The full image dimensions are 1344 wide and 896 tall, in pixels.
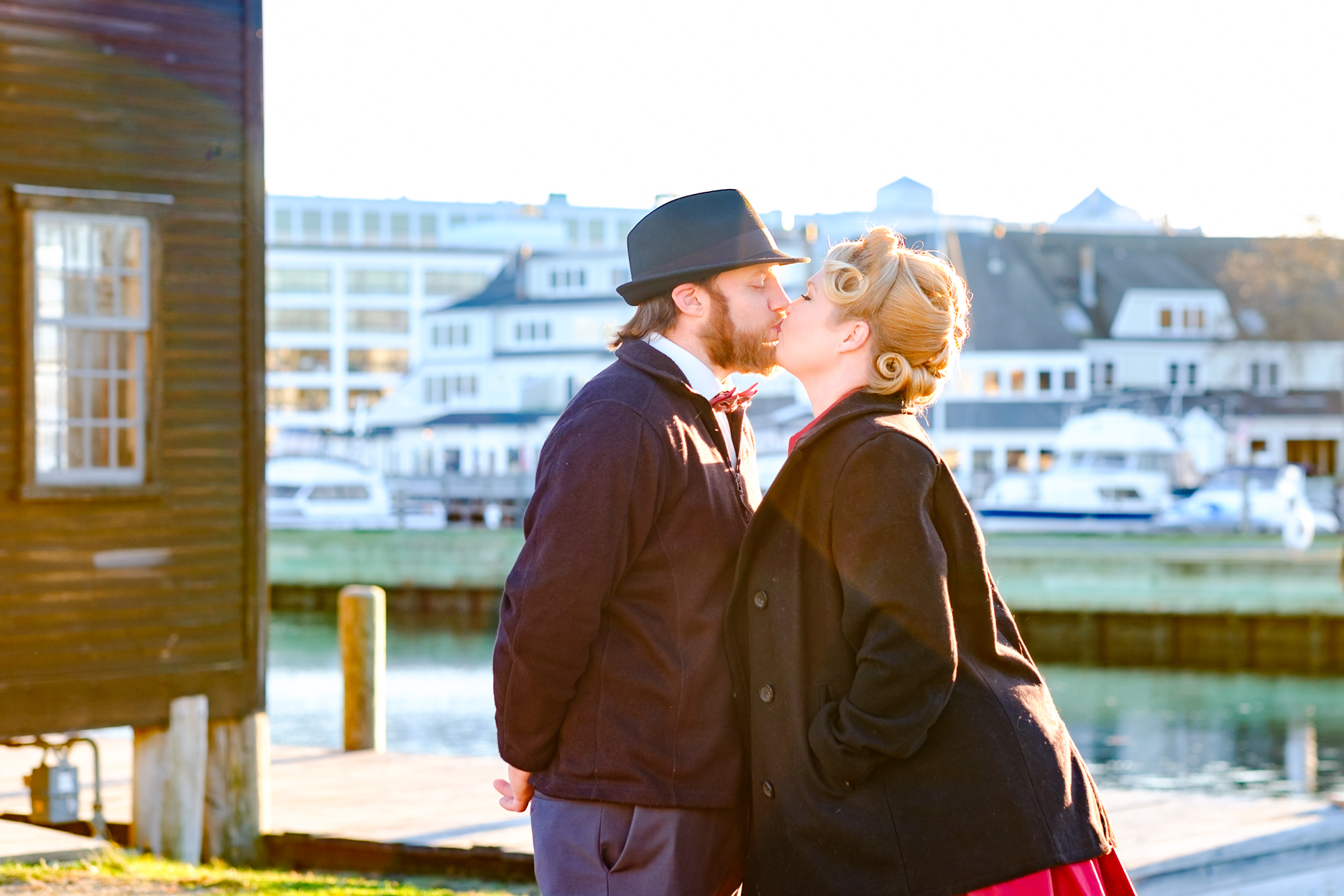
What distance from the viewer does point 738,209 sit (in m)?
3.48

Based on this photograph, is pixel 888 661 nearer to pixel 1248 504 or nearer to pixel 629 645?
pixel 629 645

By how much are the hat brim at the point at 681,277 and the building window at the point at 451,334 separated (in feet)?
235

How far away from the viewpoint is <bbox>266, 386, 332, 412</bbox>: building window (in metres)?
98.4

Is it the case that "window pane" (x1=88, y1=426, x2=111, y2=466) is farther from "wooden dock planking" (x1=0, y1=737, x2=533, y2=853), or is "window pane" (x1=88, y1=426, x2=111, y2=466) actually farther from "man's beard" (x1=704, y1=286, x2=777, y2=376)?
"man's beard" (x1=704, y1=286, x2=777, y2=376)

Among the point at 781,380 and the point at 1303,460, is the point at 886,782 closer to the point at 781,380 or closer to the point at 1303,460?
the point at 781,380

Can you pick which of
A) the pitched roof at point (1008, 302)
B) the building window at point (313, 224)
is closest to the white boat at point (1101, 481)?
the pitched roof at point (1008, 302)

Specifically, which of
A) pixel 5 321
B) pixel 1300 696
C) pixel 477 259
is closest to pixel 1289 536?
pixel 1300 696

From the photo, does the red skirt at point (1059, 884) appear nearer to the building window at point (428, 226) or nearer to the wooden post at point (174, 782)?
the wooden post at point (174, 782)

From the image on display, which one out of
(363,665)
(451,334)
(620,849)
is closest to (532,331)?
(451,334)

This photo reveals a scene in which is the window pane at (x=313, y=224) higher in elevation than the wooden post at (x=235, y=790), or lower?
higher

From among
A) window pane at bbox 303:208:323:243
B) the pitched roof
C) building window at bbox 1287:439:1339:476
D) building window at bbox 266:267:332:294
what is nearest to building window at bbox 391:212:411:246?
window pane at bbox 303:208:323:243

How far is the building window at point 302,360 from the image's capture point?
99.2m

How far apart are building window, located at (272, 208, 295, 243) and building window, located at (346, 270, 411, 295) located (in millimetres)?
5991

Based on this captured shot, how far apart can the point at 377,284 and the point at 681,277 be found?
98736 millimetres
